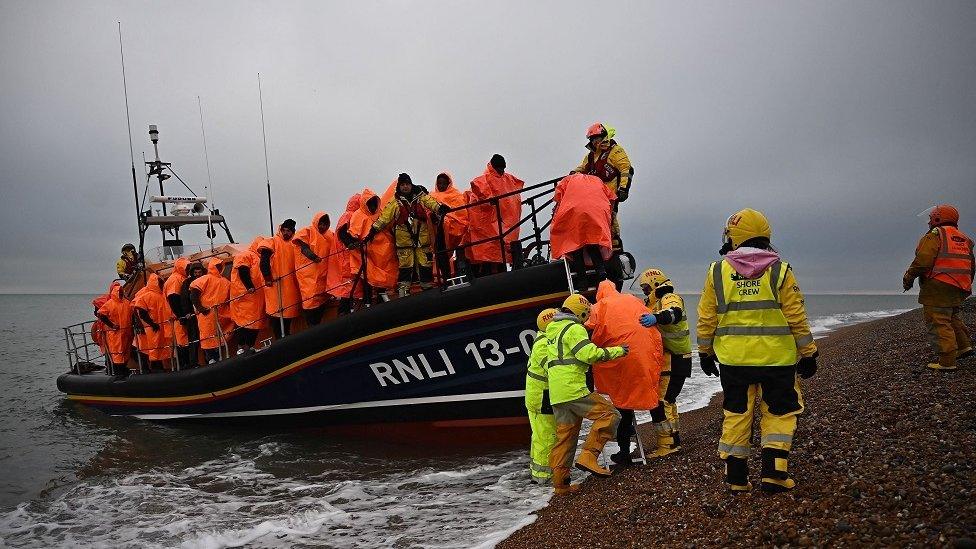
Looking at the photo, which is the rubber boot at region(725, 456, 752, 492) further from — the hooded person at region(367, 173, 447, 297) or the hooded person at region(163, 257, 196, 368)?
the hooded person at region(163, 257, 196, 368)

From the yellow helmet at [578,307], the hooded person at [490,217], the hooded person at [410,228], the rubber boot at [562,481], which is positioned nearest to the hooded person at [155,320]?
the hooded person at [410,228]

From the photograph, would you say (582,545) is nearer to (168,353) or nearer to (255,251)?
(255,251)

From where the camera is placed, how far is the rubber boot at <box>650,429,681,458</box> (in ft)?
16.0

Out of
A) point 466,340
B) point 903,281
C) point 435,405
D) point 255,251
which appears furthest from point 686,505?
point 255,251

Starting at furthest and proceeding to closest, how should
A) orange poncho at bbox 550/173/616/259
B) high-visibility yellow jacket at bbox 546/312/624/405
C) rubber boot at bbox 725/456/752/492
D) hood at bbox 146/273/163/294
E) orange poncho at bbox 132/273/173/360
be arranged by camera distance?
hood at bbox 146/273/163/294 → orange poncho at bbox 132/273/173/360 → orange poncho at bbox 550/173/616/259 → high-visibility yellow jacket at bbox 546/312/624/405 → rubber boot at bbox 725/456/752/492

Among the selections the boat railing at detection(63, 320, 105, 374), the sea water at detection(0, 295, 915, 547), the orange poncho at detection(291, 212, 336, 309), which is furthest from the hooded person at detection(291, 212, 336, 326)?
the boat railing at detection(63, 320, 105, 374)

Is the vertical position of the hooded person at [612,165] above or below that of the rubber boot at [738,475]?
above

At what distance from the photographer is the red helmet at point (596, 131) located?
19.5 feet

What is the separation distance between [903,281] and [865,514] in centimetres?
419

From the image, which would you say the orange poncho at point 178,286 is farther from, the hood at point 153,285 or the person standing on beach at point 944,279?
the person standing on beach at point 944,279

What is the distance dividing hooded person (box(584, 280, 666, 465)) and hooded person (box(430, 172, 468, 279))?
209 cm

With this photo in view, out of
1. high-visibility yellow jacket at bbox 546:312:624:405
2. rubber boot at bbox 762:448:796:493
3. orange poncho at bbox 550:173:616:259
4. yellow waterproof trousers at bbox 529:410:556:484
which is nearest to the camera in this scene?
rubber boot at bbox 762:448:796:493

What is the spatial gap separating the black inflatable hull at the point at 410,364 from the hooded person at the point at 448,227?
0.48 metres

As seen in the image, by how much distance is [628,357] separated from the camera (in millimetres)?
4500
